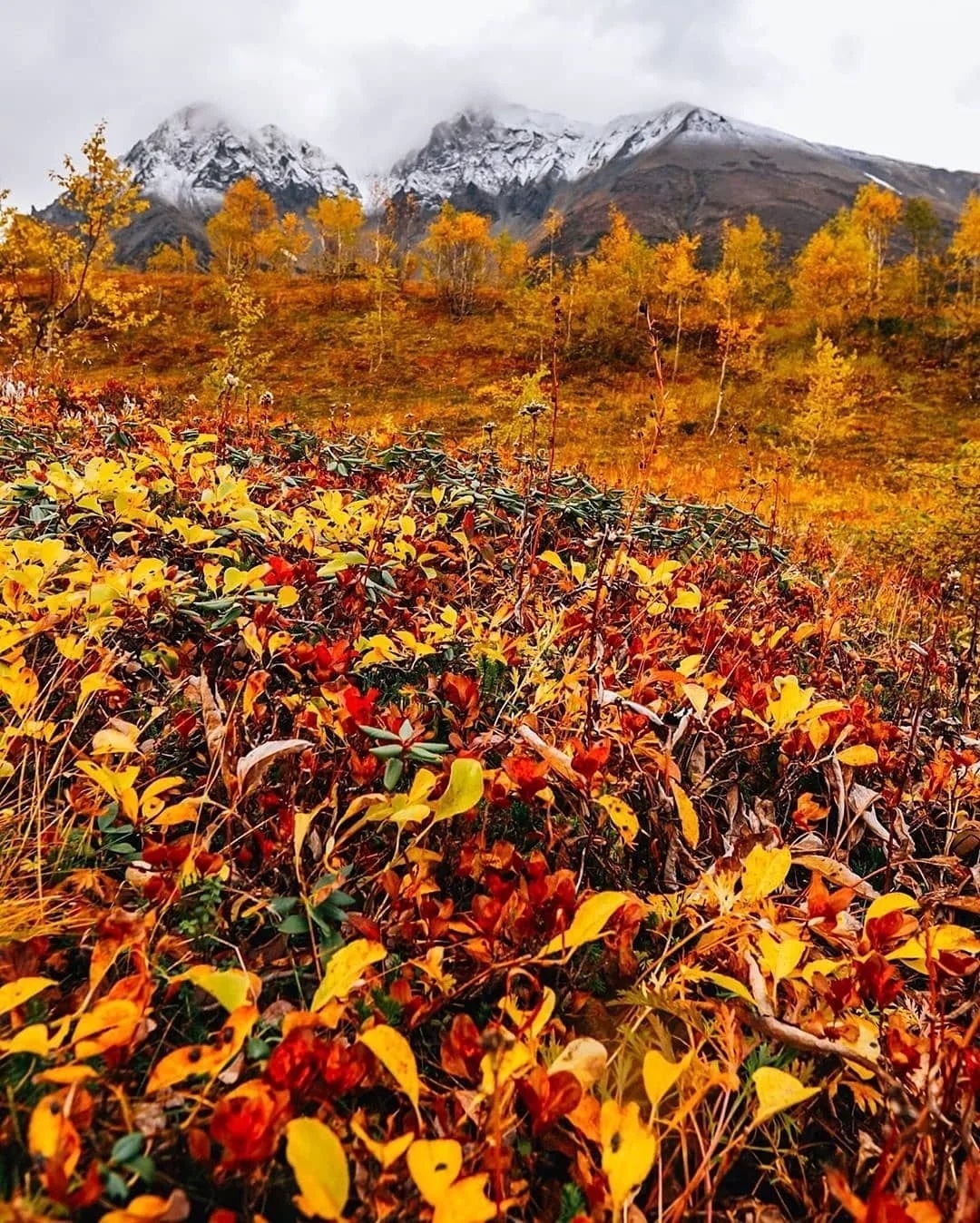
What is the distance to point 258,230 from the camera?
62.0m

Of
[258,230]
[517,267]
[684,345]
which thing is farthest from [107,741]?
[258,230]

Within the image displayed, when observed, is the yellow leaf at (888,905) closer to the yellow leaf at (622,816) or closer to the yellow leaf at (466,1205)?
the yellow leaf at (622,816)

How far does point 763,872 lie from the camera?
1230 millimetres

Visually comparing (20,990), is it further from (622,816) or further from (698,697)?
(698,697)

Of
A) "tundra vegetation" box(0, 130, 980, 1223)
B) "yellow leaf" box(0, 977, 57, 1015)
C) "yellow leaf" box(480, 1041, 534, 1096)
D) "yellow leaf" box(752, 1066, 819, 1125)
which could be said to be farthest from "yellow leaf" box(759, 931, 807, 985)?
"yellow leaf" box(0, 977, 57, 1015)

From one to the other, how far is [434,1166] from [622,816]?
30.1 inches

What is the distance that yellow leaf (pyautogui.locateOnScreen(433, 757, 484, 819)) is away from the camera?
4.00 feet

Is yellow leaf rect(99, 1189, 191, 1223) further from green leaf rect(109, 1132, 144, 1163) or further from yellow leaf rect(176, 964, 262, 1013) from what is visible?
yellow leaf rect(176, 964, 262, 1013)

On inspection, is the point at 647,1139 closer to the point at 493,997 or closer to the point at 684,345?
the point at 493,997

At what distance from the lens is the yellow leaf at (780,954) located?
1.04m

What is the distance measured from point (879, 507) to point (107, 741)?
1632 cm

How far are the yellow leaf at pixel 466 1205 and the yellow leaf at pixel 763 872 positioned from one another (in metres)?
0.70

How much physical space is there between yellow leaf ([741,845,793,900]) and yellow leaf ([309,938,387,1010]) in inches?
27.0

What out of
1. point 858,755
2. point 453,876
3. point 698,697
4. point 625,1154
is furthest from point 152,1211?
point 858,755
